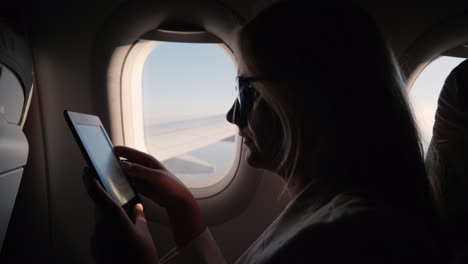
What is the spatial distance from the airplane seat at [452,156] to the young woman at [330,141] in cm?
6

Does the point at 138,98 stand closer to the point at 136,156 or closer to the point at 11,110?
the point at 136,156

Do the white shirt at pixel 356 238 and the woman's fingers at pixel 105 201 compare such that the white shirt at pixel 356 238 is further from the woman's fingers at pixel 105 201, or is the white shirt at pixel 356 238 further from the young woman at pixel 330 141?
the woman's fingers at pixel 105 201

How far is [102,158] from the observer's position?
92 cm

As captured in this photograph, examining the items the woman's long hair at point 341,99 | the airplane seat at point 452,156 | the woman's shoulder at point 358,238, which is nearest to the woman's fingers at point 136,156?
the woman's long hair at point 341,99

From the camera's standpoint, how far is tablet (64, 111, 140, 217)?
0.82 metres

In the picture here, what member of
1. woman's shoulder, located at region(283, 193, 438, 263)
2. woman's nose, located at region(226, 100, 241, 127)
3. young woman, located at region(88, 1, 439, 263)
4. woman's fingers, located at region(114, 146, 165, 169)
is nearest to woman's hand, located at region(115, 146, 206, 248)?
woman's fingers, located at region(114, 146, 165, 169)

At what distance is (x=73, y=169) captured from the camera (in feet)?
4.65

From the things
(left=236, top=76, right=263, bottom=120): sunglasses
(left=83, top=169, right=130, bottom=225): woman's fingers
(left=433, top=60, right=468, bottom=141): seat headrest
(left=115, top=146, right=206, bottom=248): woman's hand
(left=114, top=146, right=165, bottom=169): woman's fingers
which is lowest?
(left=115, top=146, right=206, bottom=248): woman's hand

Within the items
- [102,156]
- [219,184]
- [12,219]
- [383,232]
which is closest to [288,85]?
[383,232]

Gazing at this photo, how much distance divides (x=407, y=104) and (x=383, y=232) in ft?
1.11

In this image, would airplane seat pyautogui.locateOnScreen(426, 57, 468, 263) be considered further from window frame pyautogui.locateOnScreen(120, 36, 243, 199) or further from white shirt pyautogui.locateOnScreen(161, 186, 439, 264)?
window frame pyautogui.locateOnScreen(120, 36, 243, 199)

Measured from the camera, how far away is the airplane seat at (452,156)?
58cm

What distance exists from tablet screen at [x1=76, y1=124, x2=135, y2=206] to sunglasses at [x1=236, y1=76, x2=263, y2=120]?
1.38ft

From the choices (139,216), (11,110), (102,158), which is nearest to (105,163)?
(102,158)
